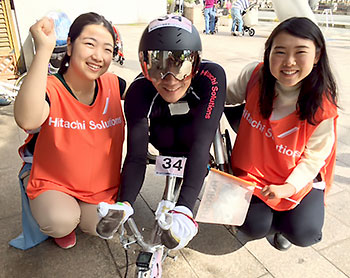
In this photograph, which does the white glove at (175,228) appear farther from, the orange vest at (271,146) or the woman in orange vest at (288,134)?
the orange vest at (271,146)

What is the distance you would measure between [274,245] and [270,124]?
825mm

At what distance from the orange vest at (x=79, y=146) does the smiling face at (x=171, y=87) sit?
45 cm

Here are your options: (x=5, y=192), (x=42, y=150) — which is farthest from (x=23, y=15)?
(x=42, y=150)

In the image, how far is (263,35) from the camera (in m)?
13.5

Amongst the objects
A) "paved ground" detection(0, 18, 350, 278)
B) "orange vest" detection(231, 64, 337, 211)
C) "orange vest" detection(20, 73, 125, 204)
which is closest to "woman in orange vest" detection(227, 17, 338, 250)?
"orange vest" detection(231, 64, 337, 211)

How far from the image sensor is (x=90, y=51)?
1.78 metres

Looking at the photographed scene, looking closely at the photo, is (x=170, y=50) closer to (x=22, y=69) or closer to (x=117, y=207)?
(x=117, y=207)

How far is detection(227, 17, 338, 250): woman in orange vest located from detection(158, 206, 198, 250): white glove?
593mm

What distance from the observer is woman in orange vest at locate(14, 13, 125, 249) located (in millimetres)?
1796

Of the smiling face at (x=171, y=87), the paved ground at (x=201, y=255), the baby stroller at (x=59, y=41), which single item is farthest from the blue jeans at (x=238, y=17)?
the smiling face at (x=171, y=87)

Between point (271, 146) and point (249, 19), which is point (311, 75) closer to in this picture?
point (271, 146)

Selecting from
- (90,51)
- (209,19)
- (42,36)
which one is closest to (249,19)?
(209,19)

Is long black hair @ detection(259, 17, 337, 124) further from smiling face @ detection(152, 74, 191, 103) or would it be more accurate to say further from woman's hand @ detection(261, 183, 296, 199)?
smiling face @ detection(152, 74, 191, 103)

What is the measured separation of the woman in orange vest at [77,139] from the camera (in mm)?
1796
